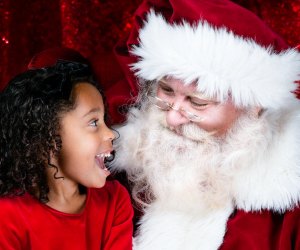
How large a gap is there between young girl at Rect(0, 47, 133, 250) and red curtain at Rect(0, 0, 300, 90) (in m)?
0.71

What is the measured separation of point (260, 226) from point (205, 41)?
0.49 metres

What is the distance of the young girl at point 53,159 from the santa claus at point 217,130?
0.63ft

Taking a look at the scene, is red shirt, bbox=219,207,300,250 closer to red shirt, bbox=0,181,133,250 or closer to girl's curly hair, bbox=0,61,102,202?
red shirt, bbox=0,181,133,250

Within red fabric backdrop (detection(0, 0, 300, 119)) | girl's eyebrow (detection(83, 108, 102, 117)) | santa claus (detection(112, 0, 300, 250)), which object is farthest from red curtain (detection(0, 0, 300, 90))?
girl's eyebrow (detection(83, 108, 102, 117))

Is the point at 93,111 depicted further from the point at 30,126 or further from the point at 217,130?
the point at 217,130

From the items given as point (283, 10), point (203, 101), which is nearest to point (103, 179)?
point (203, 101)

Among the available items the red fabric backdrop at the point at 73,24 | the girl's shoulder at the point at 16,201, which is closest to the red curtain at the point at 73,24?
the red fabric backdrop at the point at 73,24

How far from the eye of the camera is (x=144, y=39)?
1419mm

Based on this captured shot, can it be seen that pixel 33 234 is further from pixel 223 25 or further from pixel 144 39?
pixel 223 25

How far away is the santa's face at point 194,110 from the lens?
4.54 feet

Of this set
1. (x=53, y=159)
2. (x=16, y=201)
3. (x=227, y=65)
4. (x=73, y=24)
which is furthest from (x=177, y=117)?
(x=73, y=24)

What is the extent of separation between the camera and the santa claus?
133cm

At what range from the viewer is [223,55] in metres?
1.32

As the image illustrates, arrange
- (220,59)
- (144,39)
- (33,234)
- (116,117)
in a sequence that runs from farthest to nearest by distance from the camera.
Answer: (116,117)
(144,39)
(220,59)
(33,234)
